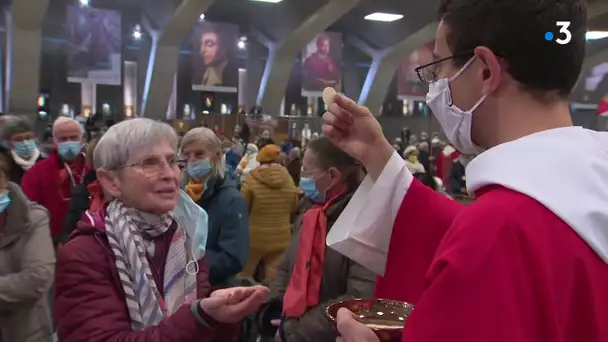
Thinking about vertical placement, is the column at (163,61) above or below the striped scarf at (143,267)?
above

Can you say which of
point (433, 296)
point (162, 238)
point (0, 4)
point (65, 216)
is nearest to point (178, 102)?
point (0, 4)

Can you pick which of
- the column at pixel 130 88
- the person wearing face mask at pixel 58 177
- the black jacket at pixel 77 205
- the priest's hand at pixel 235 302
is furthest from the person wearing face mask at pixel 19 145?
the column at pixel 130 88

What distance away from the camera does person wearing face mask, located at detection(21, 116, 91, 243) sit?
480 centimetres

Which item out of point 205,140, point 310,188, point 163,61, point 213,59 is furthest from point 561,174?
point 163,61

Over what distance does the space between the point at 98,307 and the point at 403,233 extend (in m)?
0.93

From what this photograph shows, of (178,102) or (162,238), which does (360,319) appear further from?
(178,102)

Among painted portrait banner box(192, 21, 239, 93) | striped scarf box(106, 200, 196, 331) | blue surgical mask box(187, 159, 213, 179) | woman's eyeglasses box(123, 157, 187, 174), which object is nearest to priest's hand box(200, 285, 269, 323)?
striped scarf box(106, 200, 196, 331)

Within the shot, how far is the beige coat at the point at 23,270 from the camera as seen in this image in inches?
102

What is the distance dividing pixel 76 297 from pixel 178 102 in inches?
747

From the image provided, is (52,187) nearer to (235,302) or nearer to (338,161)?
(338,161)

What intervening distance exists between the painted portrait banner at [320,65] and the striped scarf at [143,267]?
53.4ft

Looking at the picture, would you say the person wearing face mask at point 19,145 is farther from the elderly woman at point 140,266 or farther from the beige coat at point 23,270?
the elderly woman at point 140,266

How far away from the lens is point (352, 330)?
1.15 meters

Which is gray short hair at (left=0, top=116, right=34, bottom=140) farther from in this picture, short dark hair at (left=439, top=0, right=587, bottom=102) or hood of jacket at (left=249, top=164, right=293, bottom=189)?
short dark hair at (left=439, top=0, right=587, bottom=102)
